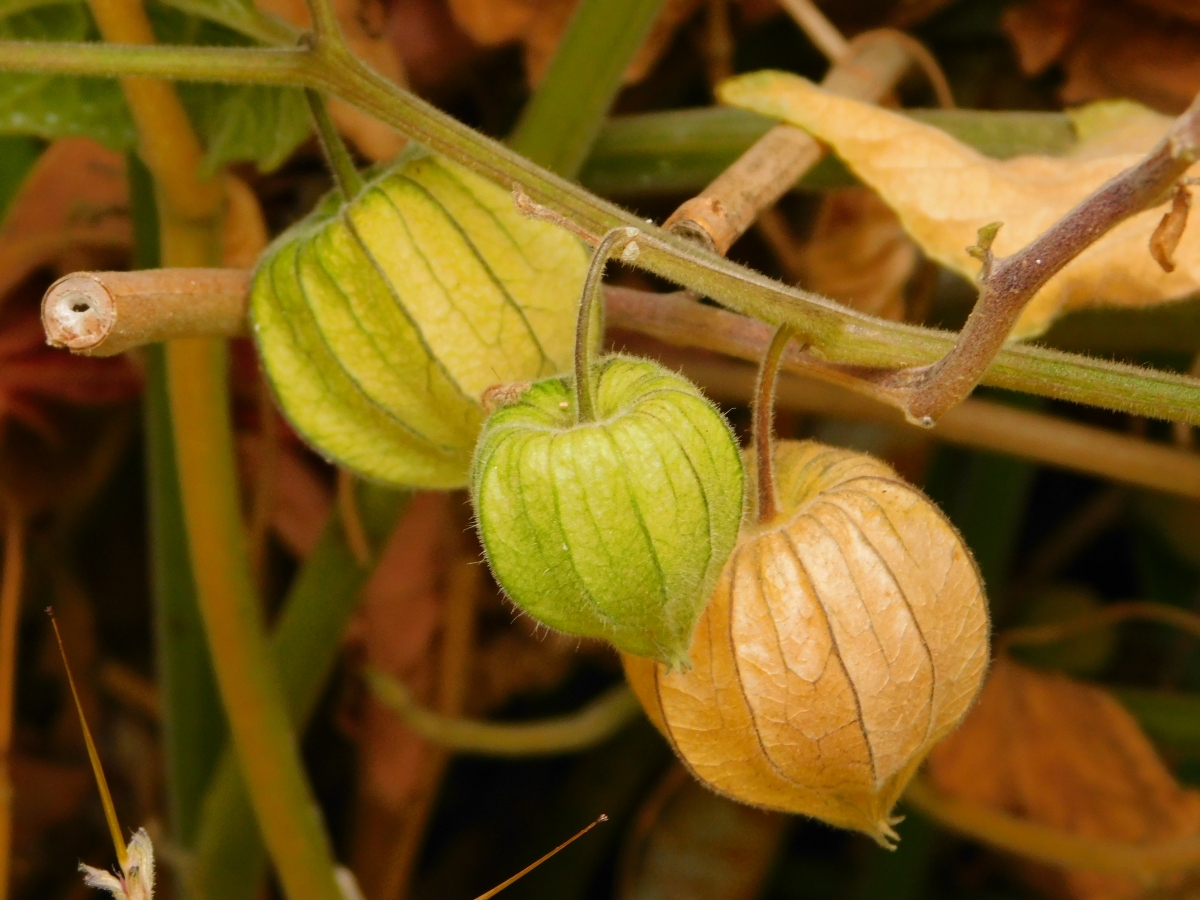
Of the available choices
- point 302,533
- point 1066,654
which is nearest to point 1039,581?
point 1066,654

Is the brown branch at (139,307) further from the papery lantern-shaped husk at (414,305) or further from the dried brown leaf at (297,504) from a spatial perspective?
the dried brown leaf at (297,504)

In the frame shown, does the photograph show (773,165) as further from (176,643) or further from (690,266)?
(176,643)

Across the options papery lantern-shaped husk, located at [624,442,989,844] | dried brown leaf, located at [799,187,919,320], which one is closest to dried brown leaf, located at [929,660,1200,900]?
dried brown leaf, located at [799,187,919,320]

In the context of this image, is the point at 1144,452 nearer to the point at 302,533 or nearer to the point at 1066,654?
the point at 1066,654

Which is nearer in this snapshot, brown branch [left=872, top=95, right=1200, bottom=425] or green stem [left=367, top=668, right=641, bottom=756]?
brown branch [left=872, top=95, right=1200, bottom=425]

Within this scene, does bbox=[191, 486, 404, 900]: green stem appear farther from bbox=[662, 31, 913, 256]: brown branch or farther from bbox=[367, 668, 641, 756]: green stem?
bbox=[662, 31, 913, 256]: brown branch

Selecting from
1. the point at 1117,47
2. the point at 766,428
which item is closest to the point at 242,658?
the point at 766,428
